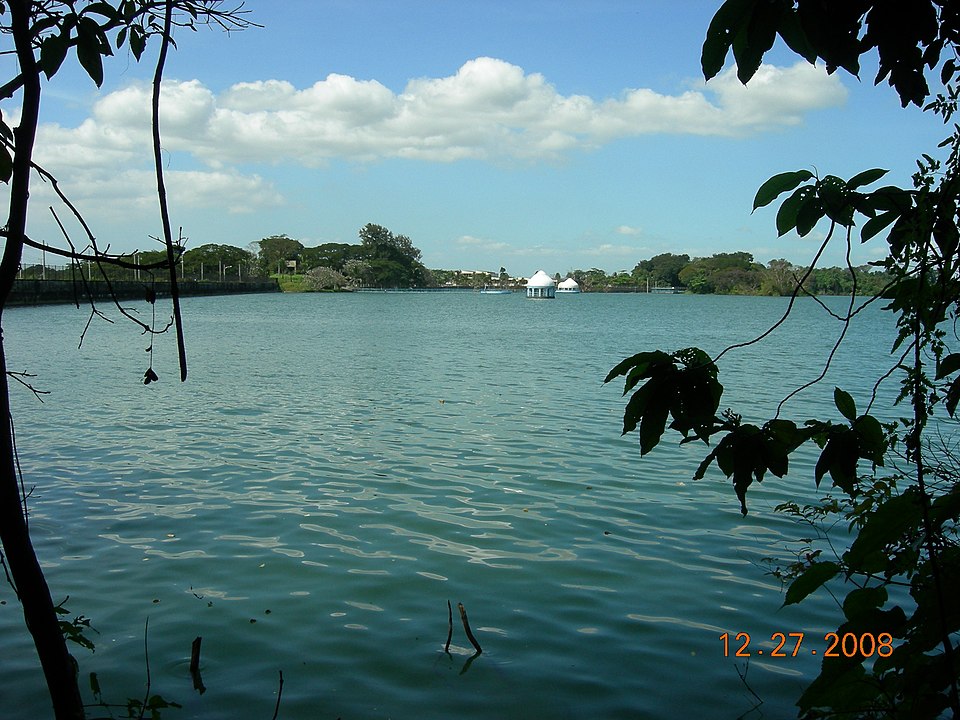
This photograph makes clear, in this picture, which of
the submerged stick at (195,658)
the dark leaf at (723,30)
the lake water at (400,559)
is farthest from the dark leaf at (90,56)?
the lake water at (400,559)

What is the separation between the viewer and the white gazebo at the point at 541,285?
470 feet

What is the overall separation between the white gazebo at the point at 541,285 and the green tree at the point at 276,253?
48.4 meters

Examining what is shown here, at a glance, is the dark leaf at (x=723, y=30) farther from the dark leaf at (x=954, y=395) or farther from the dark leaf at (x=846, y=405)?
the dark leaf at (x=954, y=395)

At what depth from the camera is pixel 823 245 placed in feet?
6.15

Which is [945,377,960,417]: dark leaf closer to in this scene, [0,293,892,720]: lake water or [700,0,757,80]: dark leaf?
[700,0,757,80]: dark leaf

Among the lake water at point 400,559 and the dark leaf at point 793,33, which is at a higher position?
the dark leaf at point 793,33

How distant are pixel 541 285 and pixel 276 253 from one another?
175ft

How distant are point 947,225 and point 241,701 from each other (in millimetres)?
4198

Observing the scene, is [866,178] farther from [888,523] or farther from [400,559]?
[400,559]

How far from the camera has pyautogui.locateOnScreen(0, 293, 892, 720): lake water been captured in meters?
4.89

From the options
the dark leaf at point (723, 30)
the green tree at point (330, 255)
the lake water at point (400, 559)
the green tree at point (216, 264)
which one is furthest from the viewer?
the green tree at point (330, 255)

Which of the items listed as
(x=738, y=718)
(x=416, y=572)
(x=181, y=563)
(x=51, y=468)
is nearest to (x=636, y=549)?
(x=416, y=572)

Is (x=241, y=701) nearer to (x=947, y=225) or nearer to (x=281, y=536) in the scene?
(x=281, y=536)

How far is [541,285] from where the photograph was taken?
5655 inches
